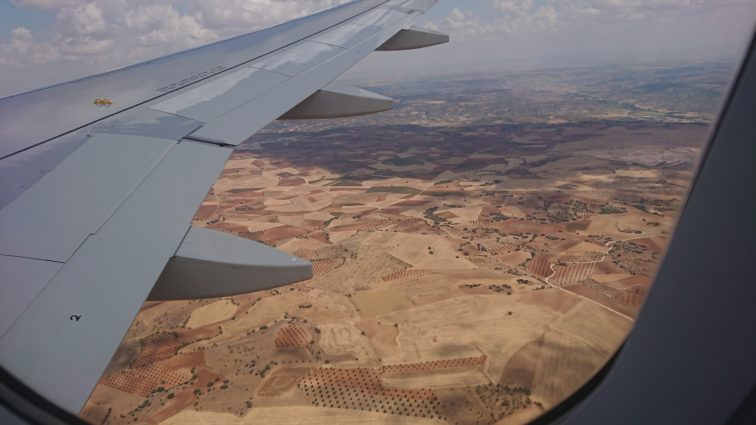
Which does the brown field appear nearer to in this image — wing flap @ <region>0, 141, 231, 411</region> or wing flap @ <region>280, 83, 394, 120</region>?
wing flap @ <region>0, 141, 231, 411</region>

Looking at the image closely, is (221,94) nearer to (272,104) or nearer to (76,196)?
(272,104)

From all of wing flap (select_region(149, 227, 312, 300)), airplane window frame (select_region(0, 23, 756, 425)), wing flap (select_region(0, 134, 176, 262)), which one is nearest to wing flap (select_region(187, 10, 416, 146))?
wing flap (select_region(0, 134, 176, 262))

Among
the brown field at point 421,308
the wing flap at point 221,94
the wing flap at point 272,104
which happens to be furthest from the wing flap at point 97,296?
the wing flap at point 221,94

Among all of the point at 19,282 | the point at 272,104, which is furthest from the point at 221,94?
the point at 19,282

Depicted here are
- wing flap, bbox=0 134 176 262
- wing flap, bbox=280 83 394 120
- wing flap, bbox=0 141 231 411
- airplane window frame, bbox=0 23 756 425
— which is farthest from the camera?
wing flap, bbox=280 83 394 120

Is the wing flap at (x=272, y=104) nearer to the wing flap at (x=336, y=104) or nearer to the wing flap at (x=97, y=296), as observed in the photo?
the wing flap at (x=336, y=104)

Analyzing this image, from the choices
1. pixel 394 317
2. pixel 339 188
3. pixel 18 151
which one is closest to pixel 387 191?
pixel 339 188

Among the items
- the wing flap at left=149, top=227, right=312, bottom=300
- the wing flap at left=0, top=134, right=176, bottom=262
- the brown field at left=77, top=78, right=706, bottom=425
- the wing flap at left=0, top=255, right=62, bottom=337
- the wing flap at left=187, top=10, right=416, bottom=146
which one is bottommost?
the brown field at left=77, top=78, right=706, bottom=425
